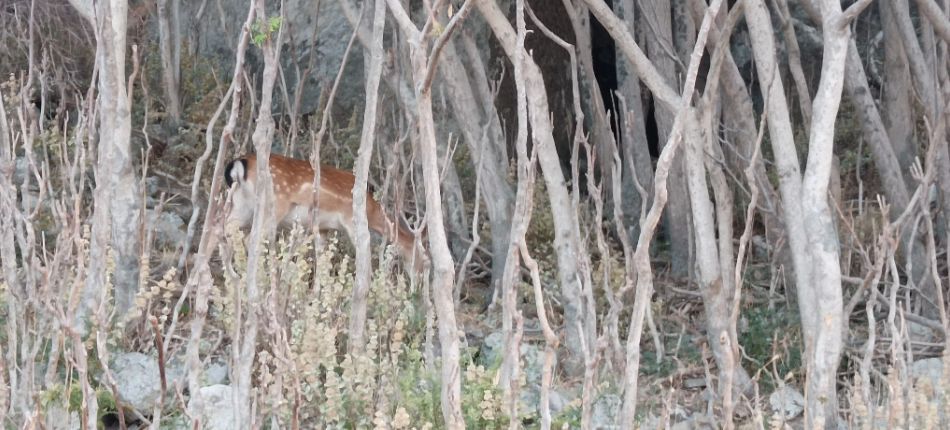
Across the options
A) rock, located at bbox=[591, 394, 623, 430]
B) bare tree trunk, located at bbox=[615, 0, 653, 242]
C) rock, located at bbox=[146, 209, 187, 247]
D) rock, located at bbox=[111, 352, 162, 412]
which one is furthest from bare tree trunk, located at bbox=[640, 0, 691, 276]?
rock, located at bbox=[111, 352, 162, 412]

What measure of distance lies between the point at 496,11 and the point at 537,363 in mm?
1701

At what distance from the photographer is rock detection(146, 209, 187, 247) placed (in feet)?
27.8

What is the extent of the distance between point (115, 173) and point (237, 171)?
2228 mm

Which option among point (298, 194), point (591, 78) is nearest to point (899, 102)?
point (591, 78)

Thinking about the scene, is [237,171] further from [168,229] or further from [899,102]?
[899,102]

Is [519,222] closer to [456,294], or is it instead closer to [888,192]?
[456,294]

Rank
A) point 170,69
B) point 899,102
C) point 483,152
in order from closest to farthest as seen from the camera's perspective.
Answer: point 483,152, point 899,102, point 170,69

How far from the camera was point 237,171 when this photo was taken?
8586 mm

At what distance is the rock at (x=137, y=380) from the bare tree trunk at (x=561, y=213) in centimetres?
192

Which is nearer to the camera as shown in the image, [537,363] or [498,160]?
[537,363]

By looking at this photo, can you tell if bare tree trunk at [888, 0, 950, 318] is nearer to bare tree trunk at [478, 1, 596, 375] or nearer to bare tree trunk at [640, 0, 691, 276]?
bare tree trunk at [640, 0, 691, 276]

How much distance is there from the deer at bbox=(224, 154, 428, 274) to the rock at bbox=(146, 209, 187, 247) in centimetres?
38

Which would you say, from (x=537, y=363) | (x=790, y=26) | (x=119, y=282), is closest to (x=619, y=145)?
(x=790, y=26)

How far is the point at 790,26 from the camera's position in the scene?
23.0 ft
